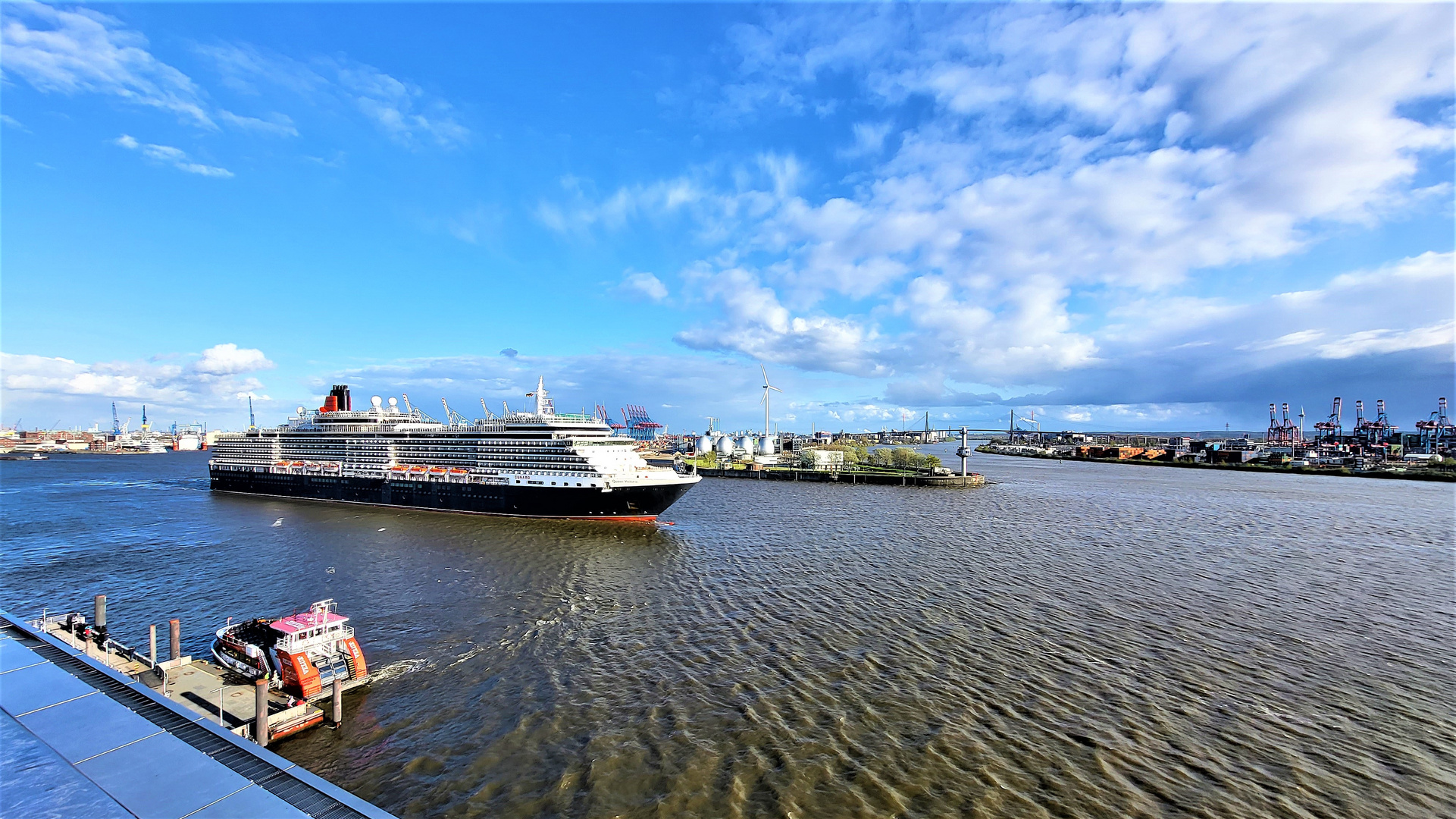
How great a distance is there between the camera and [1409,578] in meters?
29.5

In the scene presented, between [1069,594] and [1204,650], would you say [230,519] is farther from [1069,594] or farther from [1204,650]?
[1204,650]

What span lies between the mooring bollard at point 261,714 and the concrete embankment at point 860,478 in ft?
254

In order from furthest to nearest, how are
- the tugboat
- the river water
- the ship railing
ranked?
the ship railing
the tugboat
the river water

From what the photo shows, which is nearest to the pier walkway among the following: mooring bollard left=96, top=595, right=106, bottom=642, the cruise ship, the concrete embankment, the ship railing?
the ship railing

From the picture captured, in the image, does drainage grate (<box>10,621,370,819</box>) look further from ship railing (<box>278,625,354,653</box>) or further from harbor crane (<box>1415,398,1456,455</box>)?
→ harbor crane (<box>1415,398,1456,455</box>)

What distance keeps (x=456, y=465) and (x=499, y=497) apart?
7.57 m

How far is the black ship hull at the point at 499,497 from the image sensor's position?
4428 cm

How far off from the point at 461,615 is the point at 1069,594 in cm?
2777

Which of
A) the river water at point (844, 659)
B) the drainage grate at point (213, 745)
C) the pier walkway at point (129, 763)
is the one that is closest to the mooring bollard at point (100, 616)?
the river water at point (844, 659)

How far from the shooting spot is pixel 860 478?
3423 inches

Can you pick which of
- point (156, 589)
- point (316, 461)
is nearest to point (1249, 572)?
point (156, 589)

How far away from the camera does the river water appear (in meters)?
12.5

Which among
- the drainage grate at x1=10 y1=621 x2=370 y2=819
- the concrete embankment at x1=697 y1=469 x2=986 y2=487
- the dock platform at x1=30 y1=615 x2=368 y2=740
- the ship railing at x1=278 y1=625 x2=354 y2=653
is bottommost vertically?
the concrete embankment at x1=697 y1=469 x2=986 y2=487

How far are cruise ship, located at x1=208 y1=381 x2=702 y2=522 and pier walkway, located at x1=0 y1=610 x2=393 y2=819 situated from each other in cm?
3373
